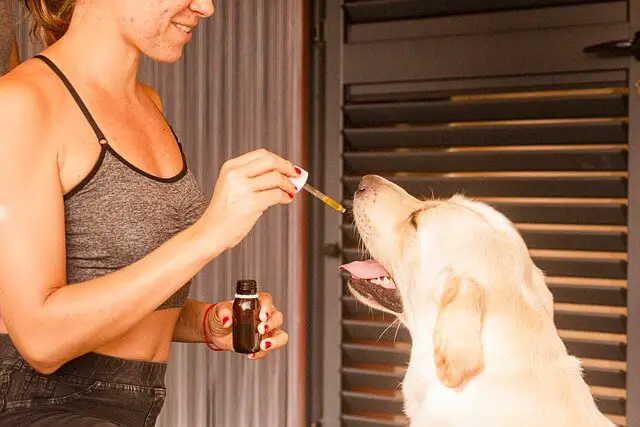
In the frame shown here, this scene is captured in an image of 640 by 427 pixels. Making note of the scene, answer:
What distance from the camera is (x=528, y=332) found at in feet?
4.08

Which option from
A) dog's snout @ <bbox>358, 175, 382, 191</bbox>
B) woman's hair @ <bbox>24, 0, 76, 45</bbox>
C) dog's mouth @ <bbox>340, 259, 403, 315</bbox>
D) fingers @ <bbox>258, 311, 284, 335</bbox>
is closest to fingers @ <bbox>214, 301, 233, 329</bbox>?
fingers @ <bbox>258, 311, 284, 335</bbox>

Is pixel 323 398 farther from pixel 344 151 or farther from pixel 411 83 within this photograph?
pixel 411 83

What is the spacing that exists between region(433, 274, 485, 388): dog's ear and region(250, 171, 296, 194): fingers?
34 centimetres

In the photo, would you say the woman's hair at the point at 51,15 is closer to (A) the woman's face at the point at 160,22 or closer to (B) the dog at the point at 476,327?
(A) the woman's face at the point at 160,22

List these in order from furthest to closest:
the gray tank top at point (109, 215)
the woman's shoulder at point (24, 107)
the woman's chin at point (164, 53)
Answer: the woman's chin at point (164, 53)
the gray tank top at point (109, 215)
the woman's shoulder at point (24, 107)

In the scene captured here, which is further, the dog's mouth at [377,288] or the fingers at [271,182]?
the dog's mouth at [377,288]

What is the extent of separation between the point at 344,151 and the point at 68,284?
55.4 inches

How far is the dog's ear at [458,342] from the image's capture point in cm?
116

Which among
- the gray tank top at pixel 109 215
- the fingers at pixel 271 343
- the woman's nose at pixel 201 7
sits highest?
the woman's nose at pixel 201 7

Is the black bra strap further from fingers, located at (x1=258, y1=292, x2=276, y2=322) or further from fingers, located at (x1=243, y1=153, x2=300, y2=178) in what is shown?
fingers, located at (x1=258, y1=292, x2=276, y2=322)

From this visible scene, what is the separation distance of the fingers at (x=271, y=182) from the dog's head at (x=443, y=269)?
343 mm

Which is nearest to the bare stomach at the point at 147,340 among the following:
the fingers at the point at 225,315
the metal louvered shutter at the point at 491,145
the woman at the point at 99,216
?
the woman at the point at 99,216

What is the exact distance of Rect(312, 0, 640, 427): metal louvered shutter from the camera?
2.14 m

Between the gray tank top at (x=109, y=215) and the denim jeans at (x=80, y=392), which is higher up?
the gray tank top at (x=109, y=215)
